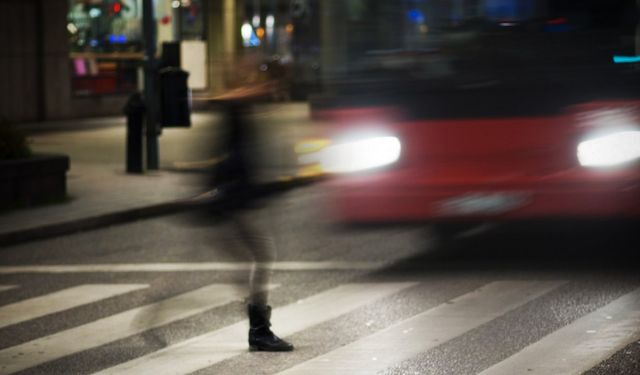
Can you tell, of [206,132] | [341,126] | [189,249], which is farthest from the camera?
[206,132]

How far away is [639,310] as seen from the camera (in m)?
8.27

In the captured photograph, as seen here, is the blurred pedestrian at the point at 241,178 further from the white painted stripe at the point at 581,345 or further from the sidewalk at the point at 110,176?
the white painted stripe at the point at 581,345

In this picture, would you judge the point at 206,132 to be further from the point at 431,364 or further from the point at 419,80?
the point at 431,364

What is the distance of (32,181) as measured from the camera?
48.1 ft

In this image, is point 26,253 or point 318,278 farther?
point 26,253

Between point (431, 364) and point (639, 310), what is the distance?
1.82 meters

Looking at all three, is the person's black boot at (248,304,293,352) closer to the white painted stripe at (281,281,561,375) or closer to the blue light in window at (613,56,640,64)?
the white painted stripe at (281,281,561,375)

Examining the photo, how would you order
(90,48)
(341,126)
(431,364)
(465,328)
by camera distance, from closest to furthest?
(431,364) → (465,328) → (341,126) → (90,48)

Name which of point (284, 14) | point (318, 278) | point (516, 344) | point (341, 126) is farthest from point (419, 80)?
point (284, 14)

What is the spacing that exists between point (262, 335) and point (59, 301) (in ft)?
8.42

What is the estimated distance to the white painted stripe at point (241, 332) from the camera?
734cm

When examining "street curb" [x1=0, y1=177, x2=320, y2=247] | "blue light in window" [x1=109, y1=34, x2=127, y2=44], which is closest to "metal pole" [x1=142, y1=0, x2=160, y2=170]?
"street curb" [x1=0, y1=177, x2=320, y2=247]

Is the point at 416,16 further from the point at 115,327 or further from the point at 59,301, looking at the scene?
the point at 115,327

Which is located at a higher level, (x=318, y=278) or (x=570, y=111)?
→ (x=570, y=111)
